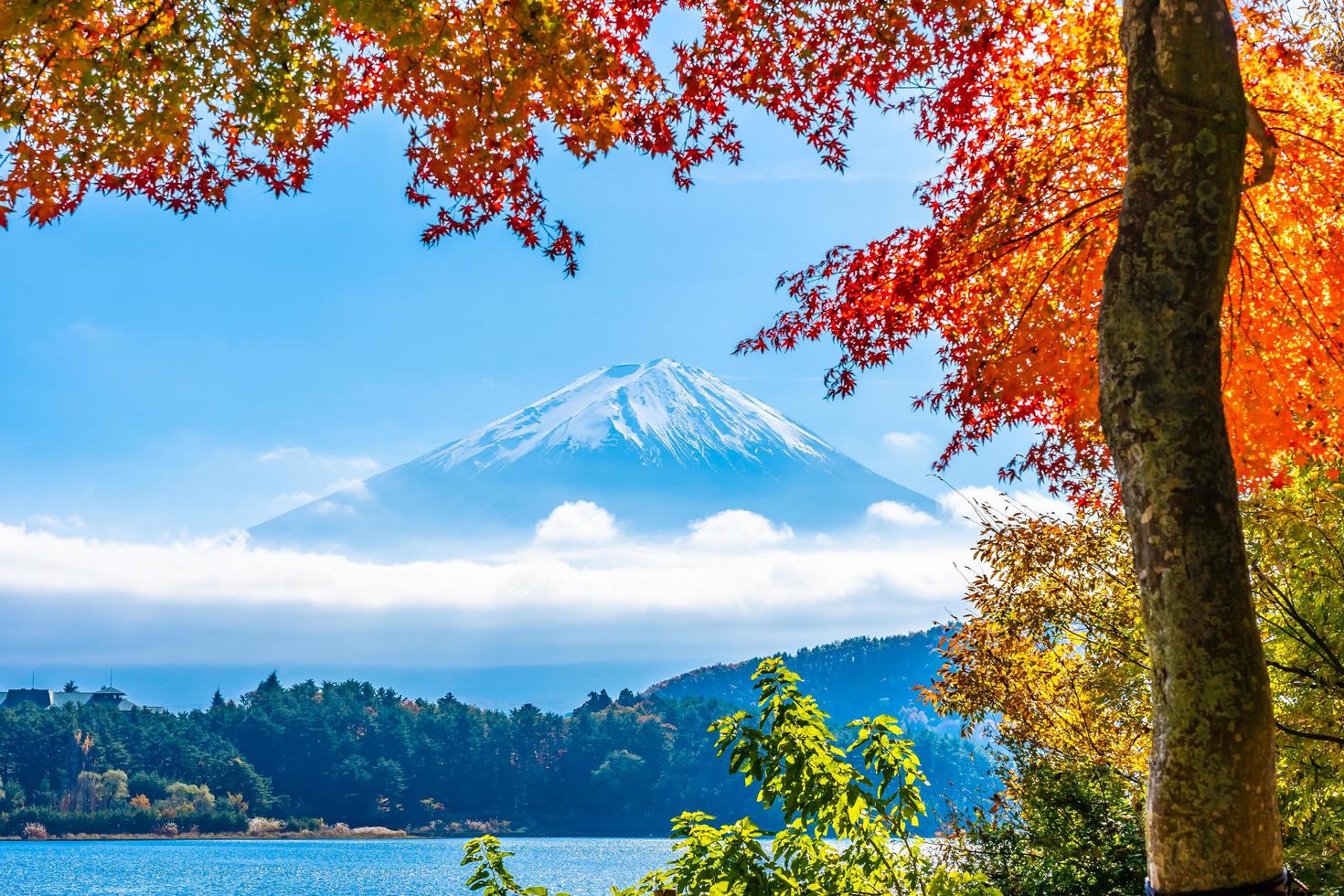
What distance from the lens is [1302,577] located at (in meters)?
4.72

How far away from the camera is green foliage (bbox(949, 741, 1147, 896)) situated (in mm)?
6719

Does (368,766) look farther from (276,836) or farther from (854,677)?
(854,677)

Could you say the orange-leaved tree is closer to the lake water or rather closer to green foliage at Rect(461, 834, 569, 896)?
green foliage at Rect(461, 834, 569, 896)

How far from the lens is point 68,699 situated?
293ft

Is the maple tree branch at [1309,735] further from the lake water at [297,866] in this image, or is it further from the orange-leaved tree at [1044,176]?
the lake water at [297,866]

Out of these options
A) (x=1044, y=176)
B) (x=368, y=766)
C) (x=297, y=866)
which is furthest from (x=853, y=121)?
(x=368, y=766)

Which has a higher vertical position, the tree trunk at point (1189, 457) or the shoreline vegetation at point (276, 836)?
the tree trunk at point (1189, 457)

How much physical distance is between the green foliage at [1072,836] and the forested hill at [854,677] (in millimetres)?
90335

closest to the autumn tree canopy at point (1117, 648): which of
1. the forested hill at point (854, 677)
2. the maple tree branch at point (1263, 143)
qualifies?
the maple tree branch at point (1263, 143)

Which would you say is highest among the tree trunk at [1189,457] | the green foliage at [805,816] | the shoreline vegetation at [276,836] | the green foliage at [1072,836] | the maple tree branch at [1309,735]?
the tree trunk at [1189,457]

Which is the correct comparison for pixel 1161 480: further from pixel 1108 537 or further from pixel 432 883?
pixel 432 883

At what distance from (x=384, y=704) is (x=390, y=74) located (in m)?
73.5

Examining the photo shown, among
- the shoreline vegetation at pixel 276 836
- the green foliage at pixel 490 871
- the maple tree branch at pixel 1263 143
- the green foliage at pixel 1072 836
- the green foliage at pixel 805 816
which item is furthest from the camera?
the shoreline vegetation at pixel 276 836

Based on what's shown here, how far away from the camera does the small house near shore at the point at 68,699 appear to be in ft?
249
